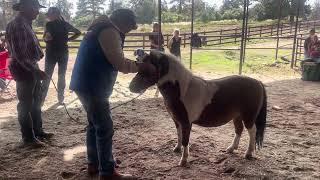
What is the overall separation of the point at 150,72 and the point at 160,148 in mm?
1533

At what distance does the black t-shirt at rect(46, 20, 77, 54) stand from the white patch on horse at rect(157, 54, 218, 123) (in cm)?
357

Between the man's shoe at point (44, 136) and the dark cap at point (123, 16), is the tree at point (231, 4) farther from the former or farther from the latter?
the dark cap at point (123, 16)

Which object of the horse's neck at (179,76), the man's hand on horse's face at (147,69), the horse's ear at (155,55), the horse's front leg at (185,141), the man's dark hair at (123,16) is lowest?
→ the horse's front leg at (185,141)

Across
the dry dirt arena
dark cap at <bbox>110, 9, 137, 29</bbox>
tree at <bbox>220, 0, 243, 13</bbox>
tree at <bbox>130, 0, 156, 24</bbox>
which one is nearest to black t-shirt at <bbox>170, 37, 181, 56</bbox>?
the dry dirt arena

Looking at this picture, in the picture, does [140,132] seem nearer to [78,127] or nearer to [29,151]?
[78,127]

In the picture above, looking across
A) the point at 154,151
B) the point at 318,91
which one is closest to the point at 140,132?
the point at 154,151

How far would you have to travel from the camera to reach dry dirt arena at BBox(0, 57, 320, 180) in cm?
436

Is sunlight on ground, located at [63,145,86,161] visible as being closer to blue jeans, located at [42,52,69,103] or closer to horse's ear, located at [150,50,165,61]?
horse's ear, located at [150,50,165,61]

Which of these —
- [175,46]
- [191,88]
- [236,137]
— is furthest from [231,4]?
[191,88]

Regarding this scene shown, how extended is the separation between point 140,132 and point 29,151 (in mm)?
1710

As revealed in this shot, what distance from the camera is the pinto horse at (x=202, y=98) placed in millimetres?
4105

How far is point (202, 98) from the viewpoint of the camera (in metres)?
4.48

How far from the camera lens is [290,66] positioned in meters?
14.8

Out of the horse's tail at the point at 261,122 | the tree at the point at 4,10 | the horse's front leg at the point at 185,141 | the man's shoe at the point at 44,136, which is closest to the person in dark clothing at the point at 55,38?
the man's shoe at the point at 44,136
